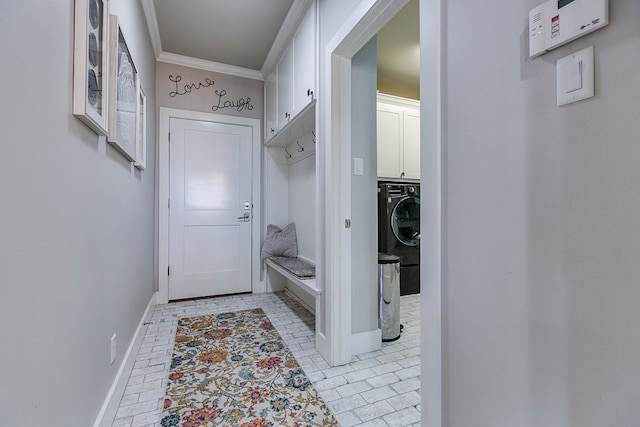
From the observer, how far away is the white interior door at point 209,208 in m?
3.13

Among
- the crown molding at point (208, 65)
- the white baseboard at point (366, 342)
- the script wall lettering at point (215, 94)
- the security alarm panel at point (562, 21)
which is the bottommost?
the white baseboard at point (366, 342)

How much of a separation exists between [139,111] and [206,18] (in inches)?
40.4

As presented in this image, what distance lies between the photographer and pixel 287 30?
2518 millimetres

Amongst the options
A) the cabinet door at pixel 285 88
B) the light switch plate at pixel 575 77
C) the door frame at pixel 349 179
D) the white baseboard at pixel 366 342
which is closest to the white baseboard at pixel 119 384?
the door frame at pixel 349 179

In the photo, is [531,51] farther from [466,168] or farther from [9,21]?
[9,21]

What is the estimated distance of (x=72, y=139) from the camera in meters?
0.98

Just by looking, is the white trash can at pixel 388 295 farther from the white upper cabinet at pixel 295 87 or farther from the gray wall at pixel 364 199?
the white upper cabinet at pixel 295 87

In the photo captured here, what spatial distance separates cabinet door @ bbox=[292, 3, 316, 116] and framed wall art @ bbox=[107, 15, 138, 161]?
1115mm

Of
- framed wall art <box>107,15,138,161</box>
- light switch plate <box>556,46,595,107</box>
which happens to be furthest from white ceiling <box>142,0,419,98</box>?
light switch plate <box>556,46,595,107</box>

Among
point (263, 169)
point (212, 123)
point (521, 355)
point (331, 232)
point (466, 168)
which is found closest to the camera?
point (521, 355)

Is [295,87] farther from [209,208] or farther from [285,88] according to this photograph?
[209,208]

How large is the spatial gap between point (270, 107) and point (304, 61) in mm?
1072

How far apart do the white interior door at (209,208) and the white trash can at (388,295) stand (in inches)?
70.1

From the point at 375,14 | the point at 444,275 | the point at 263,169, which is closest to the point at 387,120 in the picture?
the point at 263,169
